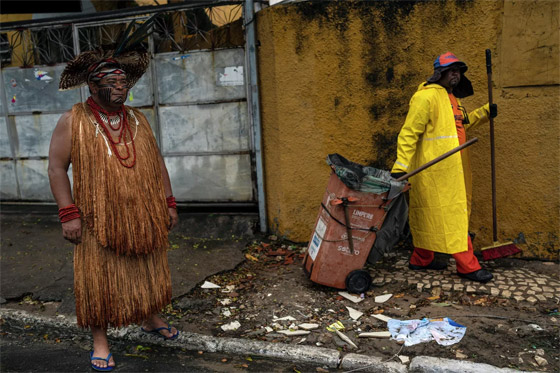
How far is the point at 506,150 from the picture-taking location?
16.4ft

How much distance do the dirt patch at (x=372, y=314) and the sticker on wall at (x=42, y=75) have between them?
3.67 m

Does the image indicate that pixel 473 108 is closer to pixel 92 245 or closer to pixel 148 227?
pixel 148 227

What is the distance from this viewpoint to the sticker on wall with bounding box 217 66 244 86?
5844 mm

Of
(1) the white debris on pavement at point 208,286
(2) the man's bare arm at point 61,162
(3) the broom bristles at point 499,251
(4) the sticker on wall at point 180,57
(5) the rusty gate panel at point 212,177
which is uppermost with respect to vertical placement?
(4) the sticker on wall at point 180,57

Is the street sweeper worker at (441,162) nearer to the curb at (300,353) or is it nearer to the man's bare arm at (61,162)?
the curb at (300,353)

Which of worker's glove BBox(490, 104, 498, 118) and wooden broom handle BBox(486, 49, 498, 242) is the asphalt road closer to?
wooden broom handle BBox(486, 49, 498, 242)

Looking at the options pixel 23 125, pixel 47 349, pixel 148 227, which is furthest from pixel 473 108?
pixel 23 125

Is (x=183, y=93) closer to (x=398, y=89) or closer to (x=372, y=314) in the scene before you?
(x=398, y=89)

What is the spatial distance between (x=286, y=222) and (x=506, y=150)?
2385 millimetres

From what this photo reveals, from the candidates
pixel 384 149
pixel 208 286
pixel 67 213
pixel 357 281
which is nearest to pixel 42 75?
pixel 208 286

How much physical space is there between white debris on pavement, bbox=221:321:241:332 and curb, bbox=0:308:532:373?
0.20 metres

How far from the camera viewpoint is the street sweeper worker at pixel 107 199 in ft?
10.4

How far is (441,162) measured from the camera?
14.8 feet

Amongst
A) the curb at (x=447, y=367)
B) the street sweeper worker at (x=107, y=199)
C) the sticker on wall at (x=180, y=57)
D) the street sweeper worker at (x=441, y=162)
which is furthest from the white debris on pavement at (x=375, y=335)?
the sticker on wall at (x=180, y=57)
